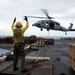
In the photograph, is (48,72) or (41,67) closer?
(48,72)

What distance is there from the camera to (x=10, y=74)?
287 inches

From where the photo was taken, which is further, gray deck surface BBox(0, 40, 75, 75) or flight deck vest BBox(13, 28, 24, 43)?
gray deck surface BBox(0, 40, 75, 75)

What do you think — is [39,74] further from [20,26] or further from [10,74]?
[20,26]

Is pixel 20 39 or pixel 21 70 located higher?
pixel 20 39

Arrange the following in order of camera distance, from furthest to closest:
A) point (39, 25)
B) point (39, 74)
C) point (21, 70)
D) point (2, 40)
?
point (39, 25), point (2, 40), point (21, 70), point (39, 74)

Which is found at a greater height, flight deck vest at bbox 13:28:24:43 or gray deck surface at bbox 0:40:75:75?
flight deck vest at bbox 13:28:24:43

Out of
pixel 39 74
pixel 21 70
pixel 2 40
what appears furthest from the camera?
pixel 2 40

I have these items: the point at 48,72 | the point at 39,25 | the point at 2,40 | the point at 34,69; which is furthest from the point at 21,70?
the point at 39,25

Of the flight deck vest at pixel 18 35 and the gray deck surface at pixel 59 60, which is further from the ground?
the flight deck vest at pixel 18 35

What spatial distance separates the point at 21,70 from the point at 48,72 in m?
1.03

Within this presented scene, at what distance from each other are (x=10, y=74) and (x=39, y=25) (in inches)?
1412

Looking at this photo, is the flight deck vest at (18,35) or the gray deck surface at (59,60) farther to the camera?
the gray deck surface at (59,60)

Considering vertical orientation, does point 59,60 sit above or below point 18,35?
below

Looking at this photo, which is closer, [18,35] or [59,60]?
[18,35]
